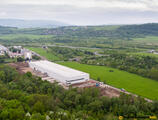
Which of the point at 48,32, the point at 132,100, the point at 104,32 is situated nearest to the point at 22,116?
the point at 132,100

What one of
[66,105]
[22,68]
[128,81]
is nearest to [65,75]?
[66,105]

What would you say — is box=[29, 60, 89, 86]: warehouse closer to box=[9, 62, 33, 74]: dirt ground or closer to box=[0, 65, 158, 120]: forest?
box=[9, 62, 33, 74]: dirt ground

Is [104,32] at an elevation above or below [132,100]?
above

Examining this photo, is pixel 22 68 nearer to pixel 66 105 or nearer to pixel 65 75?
pixel 65 75

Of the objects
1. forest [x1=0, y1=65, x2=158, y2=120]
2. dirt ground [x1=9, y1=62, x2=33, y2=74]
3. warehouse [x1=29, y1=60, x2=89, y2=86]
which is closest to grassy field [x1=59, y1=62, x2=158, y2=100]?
warehouse [x1=29, y1=60, x2=89, y2=86]

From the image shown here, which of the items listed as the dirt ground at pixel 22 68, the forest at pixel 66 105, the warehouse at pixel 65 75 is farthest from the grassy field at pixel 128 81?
the dirt ground at pixel 22 68

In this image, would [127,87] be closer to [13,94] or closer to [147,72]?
[147,72]
